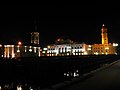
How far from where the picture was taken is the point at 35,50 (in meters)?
136

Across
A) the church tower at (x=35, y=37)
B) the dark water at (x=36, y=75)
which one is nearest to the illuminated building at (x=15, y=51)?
the church tower at (x=35, y=37)

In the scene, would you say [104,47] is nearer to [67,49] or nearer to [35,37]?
[67,49]

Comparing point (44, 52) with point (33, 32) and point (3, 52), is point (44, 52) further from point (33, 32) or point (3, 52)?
point (3, 52)

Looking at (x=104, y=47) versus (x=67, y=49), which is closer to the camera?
(x=104, y=47)

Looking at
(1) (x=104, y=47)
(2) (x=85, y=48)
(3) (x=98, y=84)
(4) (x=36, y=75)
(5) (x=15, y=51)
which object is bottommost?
(4) (x=36, y=75)

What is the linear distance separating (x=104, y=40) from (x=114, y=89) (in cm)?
14668

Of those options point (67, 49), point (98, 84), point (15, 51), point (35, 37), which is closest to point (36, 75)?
point (98, 84)

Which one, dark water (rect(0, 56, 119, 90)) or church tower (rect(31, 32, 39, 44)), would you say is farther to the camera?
church tower (rect(31, 32, 39, 44))

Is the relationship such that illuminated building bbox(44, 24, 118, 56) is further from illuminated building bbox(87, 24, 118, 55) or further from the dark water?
the dark water

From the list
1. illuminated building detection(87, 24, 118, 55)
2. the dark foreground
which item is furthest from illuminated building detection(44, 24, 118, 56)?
the dark foreground

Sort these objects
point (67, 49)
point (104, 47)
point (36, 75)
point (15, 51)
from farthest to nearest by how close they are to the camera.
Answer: point (67, 49) < point (104, 47) < point (15, 51) < point (36, 75)

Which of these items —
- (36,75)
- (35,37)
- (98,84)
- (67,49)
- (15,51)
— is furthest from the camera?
(35,37)

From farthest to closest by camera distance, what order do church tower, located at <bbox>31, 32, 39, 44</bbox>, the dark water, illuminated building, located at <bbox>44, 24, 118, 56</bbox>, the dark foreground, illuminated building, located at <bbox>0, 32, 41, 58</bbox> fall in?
church tower, located at <bbox>31, 32, 39, 44</bbox>
illuminated building, located at <bbox>44, 24, 118, 56</bbox>
illuminated building, located at <bbox>0, 32, 41, 58</bbox>
the dark water
the dark foreground

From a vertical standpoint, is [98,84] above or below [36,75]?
above
